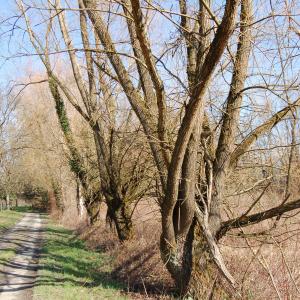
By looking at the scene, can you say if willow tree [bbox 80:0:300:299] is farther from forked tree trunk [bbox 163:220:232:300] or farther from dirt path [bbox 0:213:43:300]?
dirt path [bbox 0:213:43:300]

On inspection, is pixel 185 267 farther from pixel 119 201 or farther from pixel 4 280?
pixel 119 201

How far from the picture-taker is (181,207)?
7.30 m

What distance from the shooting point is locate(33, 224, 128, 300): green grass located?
8.19 m

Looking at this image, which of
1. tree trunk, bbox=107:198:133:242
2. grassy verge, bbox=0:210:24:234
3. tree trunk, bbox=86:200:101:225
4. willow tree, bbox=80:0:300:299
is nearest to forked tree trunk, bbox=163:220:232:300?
willow tree, bbox=80:0:300:299

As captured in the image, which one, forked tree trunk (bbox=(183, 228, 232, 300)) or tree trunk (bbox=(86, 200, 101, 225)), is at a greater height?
tree trunk (bbox=(86, 200, 101, 225))

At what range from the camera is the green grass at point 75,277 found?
8.19 m

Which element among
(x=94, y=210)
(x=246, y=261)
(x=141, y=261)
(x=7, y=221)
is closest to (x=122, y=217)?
(x=141, y=261)

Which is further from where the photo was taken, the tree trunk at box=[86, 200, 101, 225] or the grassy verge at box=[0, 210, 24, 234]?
the grassy verge at box=[0, 210, 24, 234]

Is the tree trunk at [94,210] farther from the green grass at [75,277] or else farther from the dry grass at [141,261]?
the green grass at [75,277]

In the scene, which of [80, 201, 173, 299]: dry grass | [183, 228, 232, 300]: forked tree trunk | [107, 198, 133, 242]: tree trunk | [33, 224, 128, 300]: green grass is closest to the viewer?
[183, 228, 232, 300]: forked tree trunk

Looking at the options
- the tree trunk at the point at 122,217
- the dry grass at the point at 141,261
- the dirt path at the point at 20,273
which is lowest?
the dirt path at the point at 20,273

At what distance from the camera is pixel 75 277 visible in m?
9.86

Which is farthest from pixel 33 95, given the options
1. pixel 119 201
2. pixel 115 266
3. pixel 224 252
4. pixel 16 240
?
pixel 224 252

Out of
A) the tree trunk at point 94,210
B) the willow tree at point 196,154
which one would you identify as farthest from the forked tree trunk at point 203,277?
the tree trunk at point 94,210
